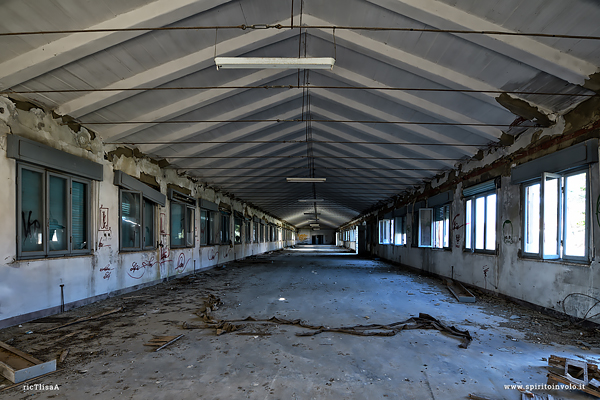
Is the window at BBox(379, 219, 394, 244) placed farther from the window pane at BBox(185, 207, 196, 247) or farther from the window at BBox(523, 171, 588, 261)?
the window at BBox(523, 171, 588, 261)

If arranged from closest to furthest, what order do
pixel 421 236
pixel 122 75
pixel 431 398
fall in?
1. pixel 431 398
2. pixel 122 75
3. pixel 421 236

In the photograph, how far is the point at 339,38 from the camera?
245 inches

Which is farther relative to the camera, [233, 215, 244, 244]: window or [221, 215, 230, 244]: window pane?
[233, 215, 244, 244]: window

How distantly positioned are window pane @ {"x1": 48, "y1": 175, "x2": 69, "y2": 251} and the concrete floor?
1301mm

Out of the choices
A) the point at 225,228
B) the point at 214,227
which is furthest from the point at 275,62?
the point at 225,228

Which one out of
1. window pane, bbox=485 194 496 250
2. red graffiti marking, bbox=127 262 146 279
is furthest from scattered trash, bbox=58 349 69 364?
window pane, bbox=485 194 496 250

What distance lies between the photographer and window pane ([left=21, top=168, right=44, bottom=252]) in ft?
18.7

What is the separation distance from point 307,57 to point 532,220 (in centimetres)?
527

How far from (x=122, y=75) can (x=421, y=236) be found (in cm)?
1082

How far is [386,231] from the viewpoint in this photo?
20.3m

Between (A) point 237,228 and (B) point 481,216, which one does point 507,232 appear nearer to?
(B) point 481,216

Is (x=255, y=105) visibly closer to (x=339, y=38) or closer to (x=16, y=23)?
(x=339, y=38)

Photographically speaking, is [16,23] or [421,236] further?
[421,236]

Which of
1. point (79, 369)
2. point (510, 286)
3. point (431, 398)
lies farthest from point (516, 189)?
point (79, 369)
